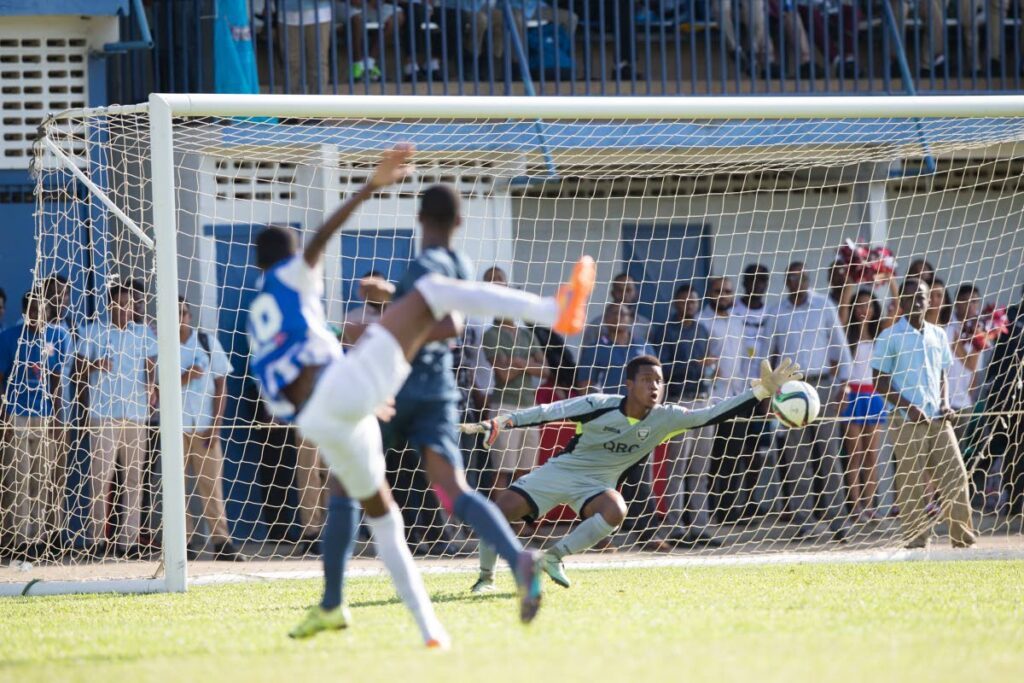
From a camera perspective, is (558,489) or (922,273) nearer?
(558,489)

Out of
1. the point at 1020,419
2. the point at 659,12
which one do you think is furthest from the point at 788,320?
the point at 659,12

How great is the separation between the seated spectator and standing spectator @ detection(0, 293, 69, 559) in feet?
12.6

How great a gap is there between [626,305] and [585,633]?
5.17 metres

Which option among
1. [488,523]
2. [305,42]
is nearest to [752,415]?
[305,42]

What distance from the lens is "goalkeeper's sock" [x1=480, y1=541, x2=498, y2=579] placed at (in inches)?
290

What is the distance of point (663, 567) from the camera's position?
28.7ft

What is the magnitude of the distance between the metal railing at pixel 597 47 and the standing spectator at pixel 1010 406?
8.58ft

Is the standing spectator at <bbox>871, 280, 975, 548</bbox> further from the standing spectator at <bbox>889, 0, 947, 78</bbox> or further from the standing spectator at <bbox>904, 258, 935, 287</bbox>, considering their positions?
the standing spectator at <bbox>889, 0, 947, 78</bbox>

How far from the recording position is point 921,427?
9398 mm

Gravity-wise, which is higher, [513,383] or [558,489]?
[513,383]

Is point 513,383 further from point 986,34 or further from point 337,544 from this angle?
point 986,34

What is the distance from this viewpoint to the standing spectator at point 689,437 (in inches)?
395

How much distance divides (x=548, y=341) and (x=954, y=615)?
4.73 m

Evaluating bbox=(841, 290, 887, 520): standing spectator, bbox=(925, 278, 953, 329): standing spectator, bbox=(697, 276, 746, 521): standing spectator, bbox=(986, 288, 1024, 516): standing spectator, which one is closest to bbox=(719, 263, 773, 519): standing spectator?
bbox=(697, 276, 746, 521): standing spectator
